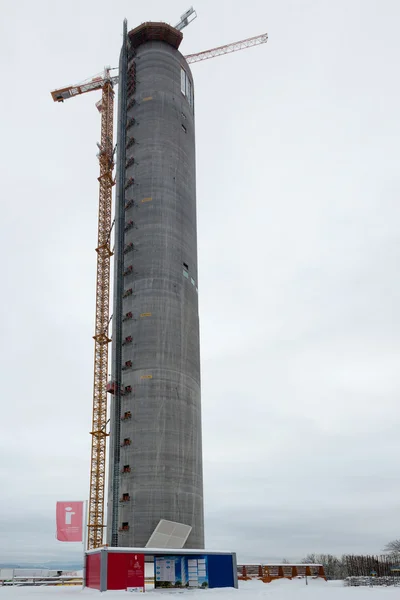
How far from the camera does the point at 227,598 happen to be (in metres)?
32.3

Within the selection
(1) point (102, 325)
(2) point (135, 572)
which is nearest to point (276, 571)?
(2) point (135, 572)

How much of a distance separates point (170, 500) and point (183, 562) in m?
13.6

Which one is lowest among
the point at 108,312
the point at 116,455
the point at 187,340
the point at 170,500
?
the point at 170,500

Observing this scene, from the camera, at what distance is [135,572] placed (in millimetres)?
34938

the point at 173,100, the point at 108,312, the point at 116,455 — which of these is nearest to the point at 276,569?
the point at 116,455

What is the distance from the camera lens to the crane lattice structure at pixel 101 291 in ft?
241

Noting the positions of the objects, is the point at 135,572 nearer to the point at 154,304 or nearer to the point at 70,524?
the point at 70,524

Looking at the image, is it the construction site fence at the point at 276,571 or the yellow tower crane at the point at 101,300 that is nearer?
the construction site fence at the point at 276,571

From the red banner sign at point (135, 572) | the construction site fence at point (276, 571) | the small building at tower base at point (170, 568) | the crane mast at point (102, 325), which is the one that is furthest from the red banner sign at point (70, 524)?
the crane mast at point (102, 325)

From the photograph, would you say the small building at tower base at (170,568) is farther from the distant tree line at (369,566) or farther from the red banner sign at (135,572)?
the distant tree line at (369,566)

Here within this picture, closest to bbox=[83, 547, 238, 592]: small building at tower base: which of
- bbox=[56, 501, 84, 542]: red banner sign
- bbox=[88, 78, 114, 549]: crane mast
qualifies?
bbox=[56, 501, 84, 542]: red banner sign

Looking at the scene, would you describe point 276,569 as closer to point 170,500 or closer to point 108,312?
point 170,500

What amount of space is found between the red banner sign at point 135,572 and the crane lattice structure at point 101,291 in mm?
37591

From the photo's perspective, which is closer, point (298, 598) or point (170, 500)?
point (298, 598)
